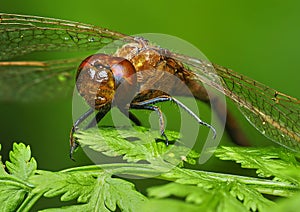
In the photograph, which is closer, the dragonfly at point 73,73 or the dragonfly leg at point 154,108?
the dragonfly leg at point 154,108

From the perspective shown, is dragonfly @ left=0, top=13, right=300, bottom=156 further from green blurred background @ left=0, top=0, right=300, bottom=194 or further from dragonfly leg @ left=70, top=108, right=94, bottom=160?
green blurred background @ left=0, top=0, right=300, bottom=194

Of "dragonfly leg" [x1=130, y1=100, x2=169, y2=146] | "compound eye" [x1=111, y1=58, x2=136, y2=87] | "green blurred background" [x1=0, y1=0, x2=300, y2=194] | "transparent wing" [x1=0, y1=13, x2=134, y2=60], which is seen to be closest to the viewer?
"dragonfly leg" [x1=130, y1=100, x2=169, y2=146]

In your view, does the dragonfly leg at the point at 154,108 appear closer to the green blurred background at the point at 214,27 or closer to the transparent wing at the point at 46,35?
the transparent wing at the point at 46,35

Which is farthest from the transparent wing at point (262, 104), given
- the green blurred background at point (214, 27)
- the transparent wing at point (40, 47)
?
the green blurred background at point (214, 27)

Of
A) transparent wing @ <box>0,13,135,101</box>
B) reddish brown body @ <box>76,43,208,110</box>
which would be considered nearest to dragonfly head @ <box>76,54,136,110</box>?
reddish brown body @ <box>76,43,208,110</box>

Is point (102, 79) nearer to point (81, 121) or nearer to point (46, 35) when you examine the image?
point (81, 121)

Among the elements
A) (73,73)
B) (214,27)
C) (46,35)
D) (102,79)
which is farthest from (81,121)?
(214,27)

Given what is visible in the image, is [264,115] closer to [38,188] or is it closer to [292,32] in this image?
[38,188]
